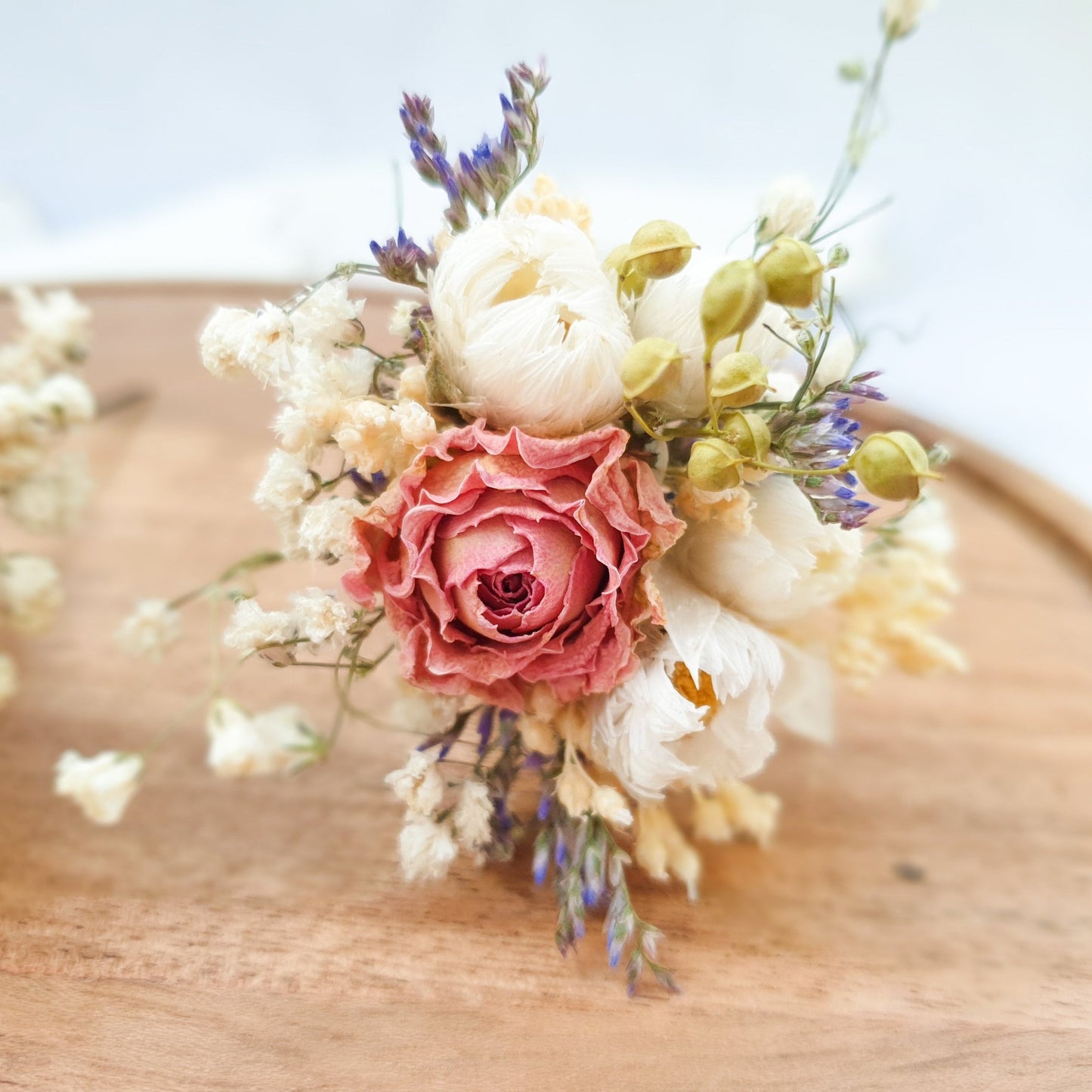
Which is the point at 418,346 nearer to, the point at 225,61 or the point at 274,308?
the point at 274,308

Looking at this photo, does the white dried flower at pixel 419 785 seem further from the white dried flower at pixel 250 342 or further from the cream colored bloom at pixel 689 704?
the white dried flower at pixel 250 342

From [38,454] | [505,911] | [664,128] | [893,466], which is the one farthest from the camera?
[664,128]

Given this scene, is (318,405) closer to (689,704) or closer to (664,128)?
(689,704)

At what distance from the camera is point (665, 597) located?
459 mm

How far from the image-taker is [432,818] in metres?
0.47

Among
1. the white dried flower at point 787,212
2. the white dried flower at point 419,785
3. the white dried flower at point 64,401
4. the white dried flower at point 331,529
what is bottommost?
the white dried flower at point 419,785

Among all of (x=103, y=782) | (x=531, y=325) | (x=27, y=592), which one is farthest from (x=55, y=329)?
(x=531, y=325)

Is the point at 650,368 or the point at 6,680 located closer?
the point at 650,368

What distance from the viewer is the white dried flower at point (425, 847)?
458 millimetres

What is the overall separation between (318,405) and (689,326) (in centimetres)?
16

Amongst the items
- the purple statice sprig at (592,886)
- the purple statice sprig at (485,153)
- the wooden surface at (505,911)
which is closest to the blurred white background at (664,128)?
the wooden surface at (505,911)

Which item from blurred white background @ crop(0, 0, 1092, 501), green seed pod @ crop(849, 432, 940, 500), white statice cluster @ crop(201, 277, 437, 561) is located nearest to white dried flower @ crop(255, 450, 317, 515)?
white statice cluster @ crop(201, 277, 437, 561)

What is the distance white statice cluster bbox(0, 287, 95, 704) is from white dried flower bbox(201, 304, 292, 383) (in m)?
0.23

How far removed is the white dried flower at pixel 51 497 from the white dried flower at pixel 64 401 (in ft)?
0.12
